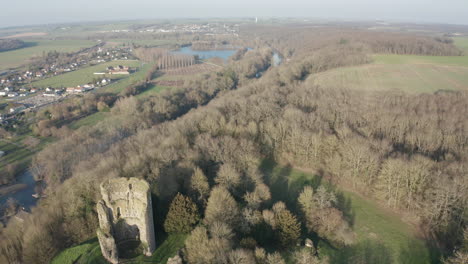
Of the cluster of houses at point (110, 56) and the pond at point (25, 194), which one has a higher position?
the cluster of houses at point (110, 56)

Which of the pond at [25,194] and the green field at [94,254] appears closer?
the green field at [94,254]

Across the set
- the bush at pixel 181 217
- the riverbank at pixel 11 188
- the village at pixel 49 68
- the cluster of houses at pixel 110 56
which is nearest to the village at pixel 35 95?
the village at pixel 49 68

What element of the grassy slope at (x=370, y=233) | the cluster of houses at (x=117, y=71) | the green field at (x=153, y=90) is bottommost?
the grassy slope at (x=370, y=233)

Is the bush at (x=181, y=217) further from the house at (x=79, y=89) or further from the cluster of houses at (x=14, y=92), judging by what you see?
the cluster of houses at (x=14, y=92)

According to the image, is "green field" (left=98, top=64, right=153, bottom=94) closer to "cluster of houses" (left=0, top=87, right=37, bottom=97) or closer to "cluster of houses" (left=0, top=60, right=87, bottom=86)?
"cluster of houses" (left=0, top=87, right=37, bottom=97)

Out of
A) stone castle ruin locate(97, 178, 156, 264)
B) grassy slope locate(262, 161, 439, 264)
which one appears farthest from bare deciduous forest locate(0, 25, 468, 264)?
stone castle ruin locate(97, 178, 156, 264)

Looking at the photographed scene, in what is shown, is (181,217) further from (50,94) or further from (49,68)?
(49,68)

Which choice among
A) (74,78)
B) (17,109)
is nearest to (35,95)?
(17,109)

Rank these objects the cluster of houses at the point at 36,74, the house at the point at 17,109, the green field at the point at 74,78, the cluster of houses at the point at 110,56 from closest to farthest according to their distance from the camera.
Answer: the house at the point at 17,109 → the green field at the point at 74,78 → the cluster of houses at the point at 36,74 → the cluster of houses at the point at 110,56
